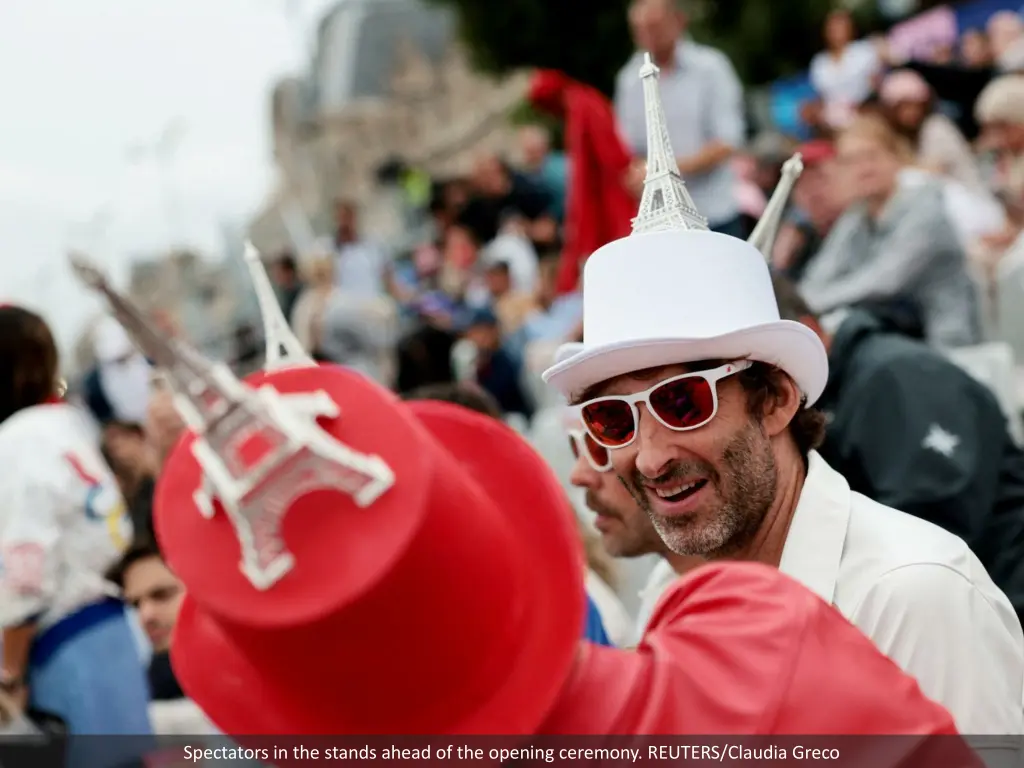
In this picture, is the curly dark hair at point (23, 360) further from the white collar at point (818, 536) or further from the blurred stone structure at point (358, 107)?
the blurred stone structure at point (358, 107)

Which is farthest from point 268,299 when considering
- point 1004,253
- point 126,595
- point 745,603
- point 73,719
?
point 1004,253

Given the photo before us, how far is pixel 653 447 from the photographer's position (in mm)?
2998

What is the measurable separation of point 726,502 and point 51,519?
2354 mm

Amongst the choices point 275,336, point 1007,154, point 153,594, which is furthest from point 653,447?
point 1007,154

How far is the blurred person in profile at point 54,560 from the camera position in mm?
4258

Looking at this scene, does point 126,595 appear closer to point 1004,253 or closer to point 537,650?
point 537,650

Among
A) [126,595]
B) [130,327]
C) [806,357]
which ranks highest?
[130,327]

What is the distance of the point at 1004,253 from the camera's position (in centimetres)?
777

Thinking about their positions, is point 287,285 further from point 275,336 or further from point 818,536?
point 275,336

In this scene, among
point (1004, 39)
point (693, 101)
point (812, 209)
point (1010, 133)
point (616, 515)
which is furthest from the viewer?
point (1004, 39)

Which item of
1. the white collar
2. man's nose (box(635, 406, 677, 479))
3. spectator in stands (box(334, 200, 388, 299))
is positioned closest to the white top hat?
man's nose (box(635, 406, 677, 479))

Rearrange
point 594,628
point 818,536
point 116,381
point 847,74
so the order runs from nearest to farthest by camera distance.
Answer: point 818,536 < point 594,628 < point 116,381 < point 847,74

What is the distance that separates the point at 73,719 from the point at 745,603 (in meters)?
3.03

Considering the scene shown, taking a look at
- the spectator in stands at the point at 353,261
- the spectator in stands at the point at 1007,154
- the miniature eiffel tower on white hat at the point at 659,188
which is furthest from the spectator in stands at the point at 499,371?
the miniature eiffel tower on white hat at the point at 659,188
